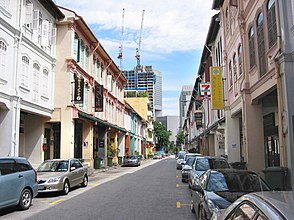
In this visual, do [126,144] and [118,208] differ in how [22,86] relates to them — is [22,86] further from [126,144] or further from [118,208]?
[126,144]

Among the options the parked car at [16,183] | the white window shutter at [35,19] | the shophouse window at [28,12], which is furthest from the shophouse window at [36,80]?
the parked car at [16,183]

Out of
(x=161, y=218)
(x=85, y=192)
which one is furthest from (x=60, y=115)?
(x=161, y=218)

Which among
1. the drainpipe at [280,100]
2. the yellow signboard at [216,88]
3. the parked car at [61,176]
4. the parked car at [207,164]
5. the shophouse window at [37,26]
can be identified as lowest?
the parked car at [61,176]

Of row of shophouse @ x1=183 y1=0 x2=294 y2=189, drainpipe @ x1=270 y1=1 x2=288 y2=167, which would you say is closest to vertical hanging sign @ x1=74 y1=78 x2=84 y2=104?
row of shophouse @ x1=183 y1=0 x2=294 y2=189

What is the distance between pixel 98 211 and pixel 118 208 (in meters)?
0.77

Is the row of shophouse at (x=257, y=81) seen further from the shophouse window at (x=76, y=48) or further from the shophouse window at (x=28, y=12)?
the shophouse window at (x=28, y=12)

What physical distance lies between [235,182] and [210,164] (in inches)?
243

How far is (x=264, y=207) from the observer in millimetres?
3057

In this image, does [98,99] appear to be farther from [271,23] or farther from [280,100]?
[280,100]

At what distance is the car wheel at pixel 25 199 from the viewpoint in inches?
430

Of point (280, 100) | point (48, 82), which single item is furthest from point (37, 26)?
point (280, 100)

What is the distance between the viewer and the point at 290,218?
8.63 feet

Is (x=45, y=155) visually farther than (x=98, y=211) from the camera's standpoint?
Yes

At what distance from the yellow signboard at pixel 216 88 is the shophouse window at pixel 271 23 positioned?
31.5 feet
